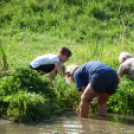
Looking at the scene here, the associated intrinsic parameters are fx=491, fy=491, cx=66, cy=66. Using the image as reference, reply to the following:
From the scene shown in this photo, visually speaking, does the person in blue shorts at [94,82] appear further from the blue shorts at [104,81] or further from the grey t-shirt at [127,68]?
the grey t-shirt at [127,68]

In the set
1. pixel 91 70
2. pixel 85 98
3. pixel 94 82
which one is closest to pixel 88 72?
pixel 91 70

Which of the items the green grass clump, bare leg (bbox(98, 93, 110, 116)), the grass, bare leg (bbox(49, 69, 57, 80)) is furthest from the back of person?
the grass


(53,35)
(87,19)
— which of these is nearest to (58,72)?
(53,35)

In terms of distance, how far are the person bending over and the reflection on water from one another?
1.44 metres

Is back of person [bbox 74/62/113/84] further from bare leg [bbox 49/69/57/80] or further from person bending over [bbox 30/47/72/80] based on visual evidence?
person bending over [bbox 30/47/72/80]

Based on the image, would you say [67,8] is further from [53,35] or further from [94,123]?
[94,123]

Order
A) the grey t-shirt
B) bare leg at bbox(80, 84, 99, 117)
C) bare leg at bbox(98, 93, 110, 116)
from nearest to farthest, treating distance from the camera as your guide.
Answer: bare leg at bbox(80, 84, 99, 117), bare leg at bbox(98, 93, 110, 116), the grey t-shirt

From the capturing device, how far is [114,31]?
1856cm

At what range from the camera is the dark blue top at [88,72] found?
8562 millimetres

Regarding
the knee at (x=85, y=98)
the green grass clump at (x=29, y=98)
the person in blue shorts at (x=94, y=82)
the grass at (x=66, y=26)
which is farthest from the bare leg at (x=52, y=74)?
the grass at (x=66, y=26)

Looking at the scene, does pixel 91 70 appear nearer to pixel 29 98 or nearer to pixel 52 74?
pixel 29 98

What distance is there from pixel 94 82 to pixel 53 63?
186cm

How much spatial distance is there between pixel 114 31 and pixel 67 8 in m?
3.29

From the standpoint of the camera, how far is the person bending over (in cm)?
1011
